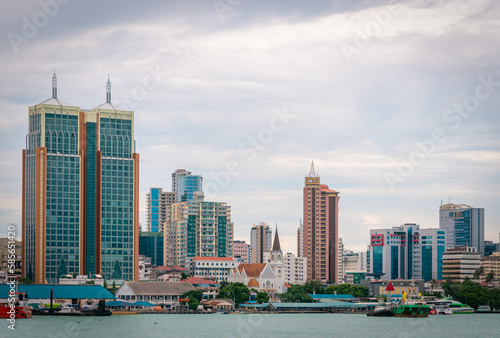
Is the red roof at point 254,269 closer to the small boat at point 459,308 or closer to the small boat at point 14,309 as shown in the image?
the small boat at point 459,308

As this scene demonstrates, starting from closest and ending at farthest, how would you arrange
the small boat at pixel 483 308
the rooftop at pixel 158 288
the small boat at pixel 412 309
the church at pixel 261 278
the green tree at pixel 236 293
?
1. the small boat at pixel 412 309
2. the rooftop at pixel 158 288
3. the green tree at pixel 236 293
4. the small boat at pixel 483 308
5. the church at pixel 261 278

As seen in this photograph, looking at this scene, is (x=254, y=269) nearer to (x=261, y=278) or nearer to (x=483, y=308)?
(x=261, y=278)

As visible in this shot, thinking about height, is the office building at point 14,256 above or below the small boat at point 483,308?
above

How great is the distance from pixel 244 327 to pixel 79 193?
70857 mm

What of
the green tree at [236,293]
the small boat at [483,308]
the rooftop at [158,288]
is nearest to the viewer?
the rooftop at [158,288]

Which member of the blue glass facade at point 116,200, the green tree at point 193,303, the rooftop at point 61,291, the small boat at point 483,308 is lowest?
the small boat at point 483,308

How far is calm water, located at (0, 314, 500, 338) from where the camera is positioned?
98.4 m

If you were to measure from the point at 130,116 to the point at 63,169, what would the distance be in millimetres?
19857

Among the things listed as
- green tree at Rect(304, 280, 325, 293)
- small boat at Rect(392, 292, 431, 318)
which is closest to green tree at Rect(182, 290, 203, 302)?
green tree at Rect(304, 280, 325, 293)

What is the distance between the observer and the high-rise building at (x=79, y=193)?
17112 centimetres

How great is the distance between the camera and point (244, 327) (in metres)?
115

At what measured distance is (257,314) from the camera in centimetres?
14912

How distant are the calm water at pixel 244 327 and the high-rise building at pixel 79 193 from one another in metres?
45.3

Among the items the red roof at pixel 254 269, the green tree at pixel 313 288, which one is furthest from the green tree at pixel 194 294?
the red roof at pixel 254 269
